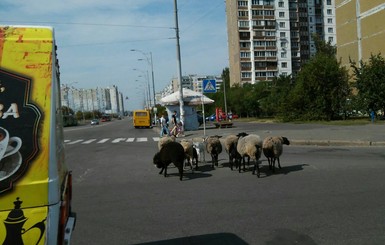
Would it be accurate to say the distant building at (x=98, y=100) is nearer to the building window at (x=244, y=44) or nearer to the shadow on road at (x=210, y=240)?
the building window at (x=244, y=44)

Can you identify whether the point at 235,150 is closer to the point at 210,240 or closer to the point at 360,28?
the point at 210,240

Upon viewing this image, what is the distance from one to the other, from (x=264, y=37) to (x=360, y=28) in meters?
53.0

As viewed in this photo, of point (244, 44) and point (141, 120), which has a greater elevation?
point (244, 44)

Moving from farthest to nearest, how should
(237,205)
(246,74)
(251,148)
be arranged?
(246,74) → (251,148) → (237,205)

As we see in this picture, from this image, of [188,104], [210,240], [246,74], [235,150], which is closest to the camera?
[210,240]

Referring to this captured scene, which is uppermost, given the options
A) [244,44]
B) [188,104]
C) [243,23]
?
[243,23]

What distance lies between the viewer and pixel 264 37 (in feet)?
355

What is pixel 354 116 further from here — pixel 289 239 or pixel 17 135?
pixel 17 135

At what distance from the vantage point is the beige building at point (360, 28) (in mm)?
51881

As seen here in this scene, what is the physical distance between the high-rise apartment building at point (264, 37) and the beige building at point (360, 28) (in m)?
44.7

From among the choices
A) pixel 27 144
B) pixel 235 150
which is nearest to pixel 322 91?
pixel 235 150

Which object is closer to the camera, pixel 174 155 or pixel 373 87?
pixel 174 155

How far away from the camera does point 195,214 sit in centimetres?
667

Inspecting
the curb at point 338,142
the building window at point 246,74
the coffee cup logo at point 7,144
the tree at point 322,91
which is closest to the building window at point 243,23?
the building window at point 246,74
